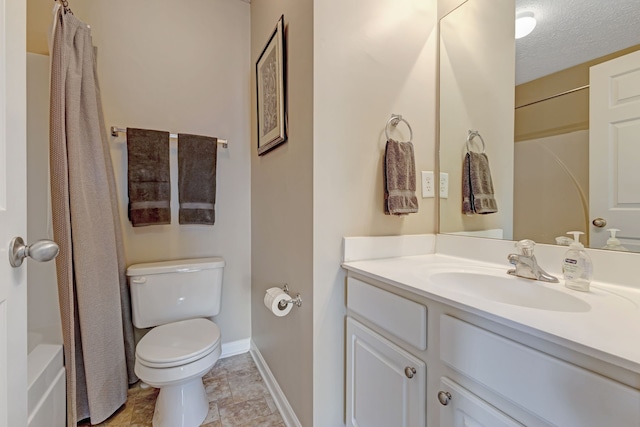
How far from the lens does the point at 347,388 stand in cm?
108

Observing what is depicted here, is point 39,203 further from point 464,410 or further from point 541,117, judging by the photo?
point 541,117

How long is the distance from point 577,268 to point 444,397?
0.55 metres

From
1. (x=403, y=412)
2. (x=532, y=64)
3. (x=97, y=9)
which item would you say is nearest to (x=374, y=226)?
(x=403, y=412)

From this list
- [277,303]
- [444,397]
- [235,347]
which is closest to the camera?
[444,397]

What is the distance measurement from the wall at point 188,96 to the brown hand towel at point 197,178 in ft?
0.32

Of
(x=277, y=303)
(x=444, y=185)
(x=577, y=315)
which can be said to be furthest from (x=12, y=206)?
(x=444, y=185)

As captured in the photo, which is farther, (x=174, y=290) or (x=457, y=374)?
(x=174, y=290)

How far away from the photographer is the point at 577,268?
0.79 meters

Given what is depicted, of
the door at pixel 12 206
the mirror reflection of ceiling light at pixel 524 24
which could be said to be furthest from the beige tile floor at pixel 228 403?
the mirror reflection of ceiling light at pixel 524 24

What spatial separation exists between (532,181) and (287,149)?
1035mm

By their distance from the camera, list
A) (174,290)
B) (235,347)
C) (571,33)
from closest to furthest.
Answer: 1. (571,33)
2. (174,290)
3. (235,347)

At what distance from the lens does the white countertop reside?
448mm

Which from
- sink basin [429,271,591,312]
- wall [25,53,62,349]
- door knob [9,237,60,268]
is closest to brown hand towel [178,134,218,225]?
wall [25,53,62,349]

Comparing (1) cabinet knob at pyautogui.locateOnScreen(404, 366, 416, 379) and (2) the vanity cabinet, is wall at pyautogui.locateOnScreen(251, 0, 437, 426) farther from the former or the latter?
(1) cabinet knob at pyautogui.locateOnScreen(404, 366, 416, 379)
